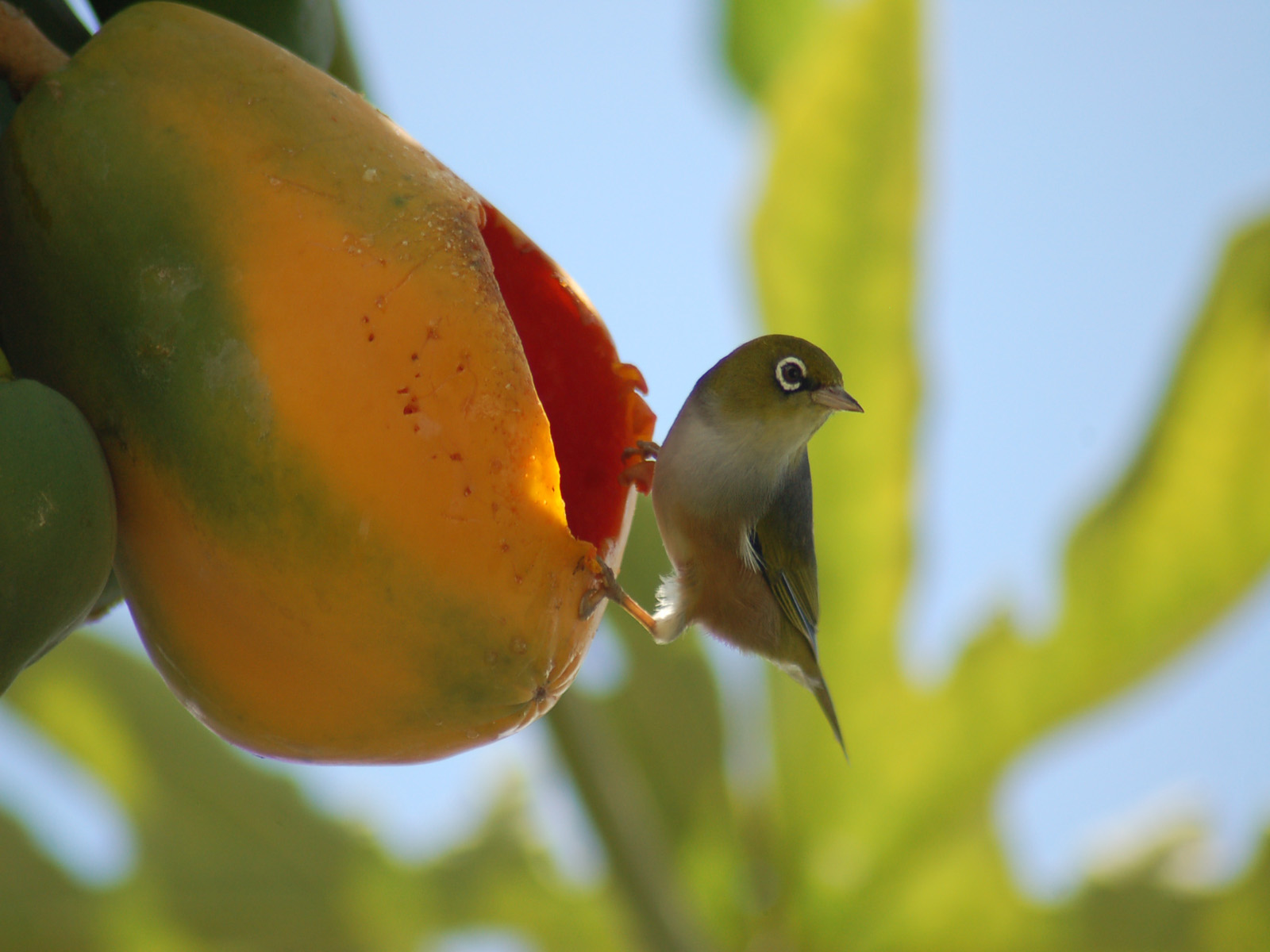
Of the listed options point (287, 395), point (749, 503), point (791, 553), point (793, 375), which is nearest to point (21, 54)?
point (287, 395)

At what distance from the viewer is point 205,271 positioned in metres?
1.53

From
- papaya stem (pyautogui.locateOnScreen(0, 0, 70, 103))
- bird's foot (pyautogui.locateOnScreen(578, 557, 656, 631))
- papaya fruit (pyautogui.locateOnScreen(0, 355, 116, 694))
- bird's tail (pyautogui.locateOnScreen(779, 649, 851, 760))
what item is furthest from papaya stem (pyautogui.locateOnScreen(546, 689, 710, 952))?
papaya stem (pyautogui.locateOnScreen(0, 0, 70, 103))

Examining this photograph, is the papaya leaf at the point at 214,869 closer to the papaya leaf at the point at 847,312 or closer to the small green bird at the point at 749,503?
the papaya leaf at the point at 847,312

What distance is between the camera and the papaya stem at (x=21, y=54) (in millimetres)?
1681

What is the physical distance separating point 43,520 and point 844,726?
283 centimetres

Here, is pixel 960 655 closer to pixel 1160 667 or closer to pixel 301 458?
pixel 1160 667

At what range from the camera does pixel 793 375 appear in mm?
2541

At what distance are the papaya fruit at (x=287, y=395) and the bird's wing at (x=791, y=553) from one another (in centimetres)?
116

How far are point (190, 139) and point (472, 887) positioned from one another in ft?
9.83

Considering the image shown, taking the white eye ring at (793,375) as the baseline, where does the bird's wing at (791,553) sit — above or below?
below

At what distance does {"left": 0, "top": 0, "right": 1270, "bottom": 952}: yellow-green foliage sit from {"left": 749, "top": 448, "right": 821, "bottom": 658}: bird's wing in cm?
54

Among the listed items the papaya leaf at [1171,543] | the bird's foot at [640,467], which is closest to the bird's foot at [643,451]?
the bird's foot at [640,467]

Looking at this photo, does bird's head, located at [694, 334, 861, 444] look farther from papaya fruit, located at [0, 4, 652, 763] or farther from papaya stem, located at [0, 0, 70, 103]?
papaya stem, located at [0, 0, 70, 103]

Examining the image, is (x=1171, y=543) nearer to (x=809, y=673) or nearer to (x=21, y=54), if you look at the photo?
(x=809, y=673)
